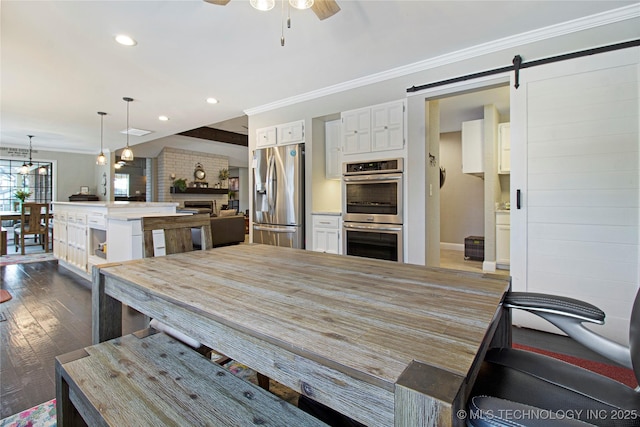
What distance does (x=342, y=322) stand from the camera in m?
0.77

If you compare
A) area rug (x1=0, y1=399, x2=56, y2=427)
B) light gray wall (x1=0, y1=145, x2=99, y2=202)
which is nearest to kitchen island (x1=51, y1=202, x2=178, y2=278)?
area rug (x1=0, y1=399, x2=56, y2=427)

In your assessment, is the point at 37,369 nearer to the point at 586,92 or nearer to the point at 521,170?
the point at 521,170

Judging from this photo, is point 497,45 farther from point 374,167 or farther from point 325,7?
point 325,7

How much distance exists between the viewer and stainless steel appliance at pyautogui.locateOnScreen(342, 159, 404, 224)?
321cm

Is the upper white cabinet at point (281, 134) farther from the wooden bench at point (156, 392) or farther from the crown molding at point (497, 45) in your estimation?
the wooden bench at point (156, 392)

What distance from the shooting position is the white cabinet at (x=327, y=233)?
3.69m

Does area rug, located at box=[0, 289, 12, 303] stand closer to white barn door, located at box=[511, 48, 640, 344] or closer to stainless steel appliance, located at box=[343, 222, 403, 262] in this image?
stainless steel appliance, located at box=[343, 222, 403, 262]

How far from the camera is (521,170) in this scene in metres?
2.55

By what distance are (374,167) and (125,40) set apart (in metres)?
2.66

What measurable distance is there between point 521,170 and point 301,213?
2520mm

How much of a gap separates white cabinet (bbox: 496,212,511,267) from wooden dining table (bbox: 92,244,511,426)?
3.79m

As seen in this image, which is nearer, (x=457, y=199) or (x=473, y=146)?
(x=473, y=146)

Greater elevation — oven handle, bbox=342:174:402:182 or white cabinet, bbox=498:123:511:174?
white cabinet, bbox=498:123:511:174

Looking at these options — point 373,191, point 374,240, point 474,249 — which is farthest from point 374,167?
point 474,249
